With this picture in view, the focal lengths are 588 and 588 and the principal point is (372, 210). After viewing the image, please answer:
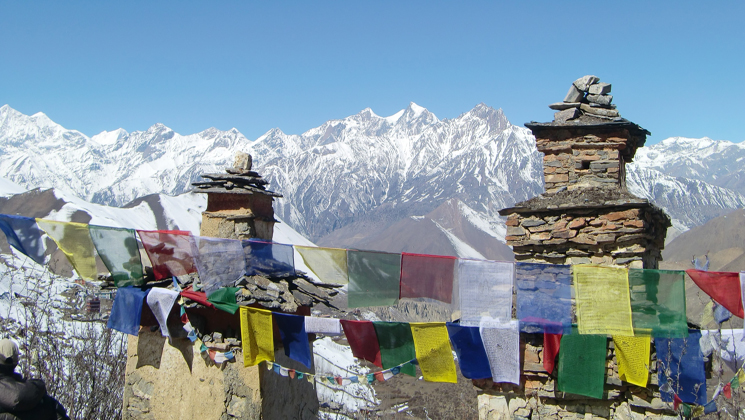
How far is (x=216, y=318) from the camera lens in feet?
30.0

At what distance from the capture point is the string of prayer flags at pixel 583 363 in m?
7.33

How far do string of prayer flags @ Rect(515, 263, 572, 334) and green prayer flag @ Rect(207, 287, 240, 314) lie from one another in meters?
3.99

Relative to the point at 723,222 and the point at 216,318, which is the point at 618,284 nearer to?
the point at 216,318

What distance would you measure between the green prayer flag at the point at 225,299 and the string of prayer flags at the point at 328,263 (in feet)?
3.88

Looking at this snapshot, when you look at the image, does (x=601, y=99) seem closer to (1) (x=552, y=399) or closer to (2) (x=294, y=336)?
(1) (x=552, y=399)

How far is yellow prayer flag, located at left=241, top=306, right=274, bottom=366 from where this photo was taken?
8.48 metres

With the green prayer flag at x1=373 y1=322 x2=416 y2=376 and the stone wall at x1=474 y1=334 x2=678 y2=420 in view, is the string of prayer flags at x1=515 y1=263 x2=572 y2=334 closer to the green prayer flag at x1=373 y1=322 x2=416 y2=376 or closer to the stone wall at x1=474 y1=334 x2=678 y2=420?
the stone wall at x1=474 y1=334 x2=678 y2=420

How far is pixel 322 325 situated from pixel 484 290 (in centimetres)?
236

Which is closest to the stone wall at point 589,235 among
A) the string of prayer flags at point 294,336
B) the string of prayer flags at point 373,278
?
the string of prayer flags at point 373,278

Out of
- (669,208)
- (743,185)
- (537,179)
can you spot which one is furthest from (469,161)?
(743,185)

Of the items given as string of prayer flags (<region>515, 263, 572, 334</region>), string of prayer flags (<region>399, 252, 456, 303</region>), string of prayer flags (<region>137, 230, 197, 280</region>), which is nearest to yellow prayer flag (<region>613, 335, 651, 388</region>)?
string of prayer flags (<region>515, 263, 572, 334</region>)

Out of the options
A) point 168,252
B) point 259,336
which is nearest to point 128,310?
point 168,252

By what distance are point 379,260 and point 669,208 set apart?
478 ft

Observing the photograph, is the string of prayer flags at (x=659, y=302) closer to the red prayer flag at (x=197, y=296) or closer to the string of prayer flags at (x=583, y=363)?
the string of prayer flags at (x=583, y=363)
